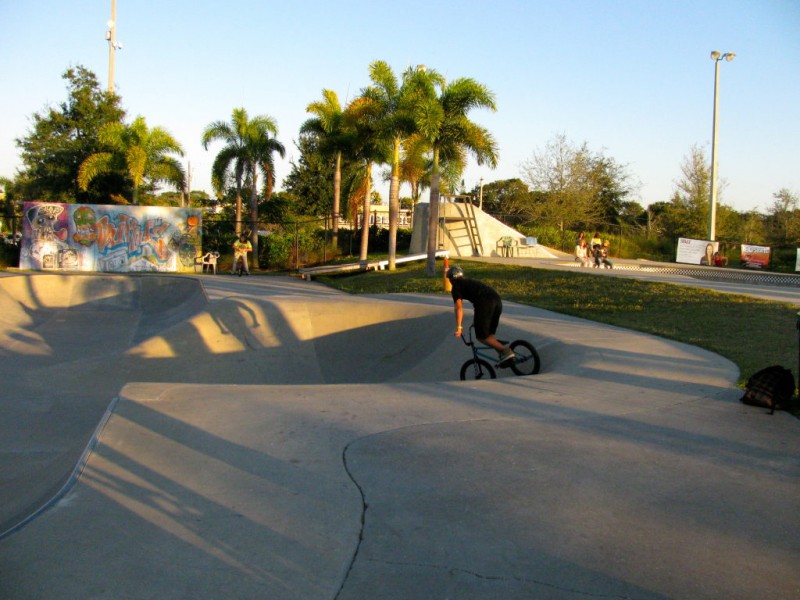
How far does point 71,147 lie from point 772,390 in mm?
37260

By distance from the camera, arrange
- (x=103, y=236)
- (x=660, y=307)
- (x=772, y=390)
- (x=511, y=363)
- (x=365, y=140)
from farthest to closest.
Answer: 1. (x=103, y=236)
2. (x=365, y=140)
3. (x=660, y=307)
4. (x=511, y=363)
5. (x=772, y=390)

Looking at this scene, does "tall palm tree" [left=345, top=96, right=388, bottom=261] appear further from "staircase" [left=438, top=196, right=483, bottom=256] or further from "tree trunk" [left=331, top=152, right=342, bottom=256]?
"staircase" [left=438, top=196, right=483, bottom=256]

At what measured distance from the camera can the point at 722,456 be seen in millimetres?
5180

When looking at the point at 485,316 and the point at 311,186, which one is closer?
the point at 485,316

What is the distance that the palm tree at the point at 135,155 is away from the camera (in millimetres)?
32219

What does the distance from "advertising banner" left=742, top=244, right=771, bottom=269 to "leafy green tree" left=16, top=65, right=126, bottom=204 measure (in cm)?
3032

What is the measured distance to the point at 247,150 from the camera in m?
32.8

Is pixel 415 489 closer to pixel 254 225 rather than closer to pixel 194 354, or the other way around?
pixel 194 354

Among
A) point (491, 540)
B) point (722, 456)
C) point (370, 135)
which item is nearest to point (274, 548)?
point (491, 540)

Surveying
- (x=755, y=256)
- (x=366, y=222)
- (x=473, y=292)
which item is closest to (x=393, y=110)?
(x=366, y=222)

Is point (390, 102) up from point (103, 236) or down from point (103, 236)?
up

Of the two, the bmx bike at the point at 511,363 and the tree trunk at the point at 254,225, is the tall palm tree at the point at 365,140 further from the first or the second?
the bmx bike at the point at 511,363

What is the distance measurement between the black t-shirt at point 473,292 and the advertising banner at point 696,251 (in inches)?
941

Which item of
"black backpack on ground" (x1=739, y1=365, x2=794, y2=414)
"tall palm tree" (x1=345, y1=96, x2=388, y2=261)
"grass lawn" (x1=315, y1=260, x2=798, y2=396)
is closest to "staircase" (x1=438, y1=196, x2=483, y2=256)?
"tall palm tree" (x1=345, y1=96, x2=388, y2=261)
